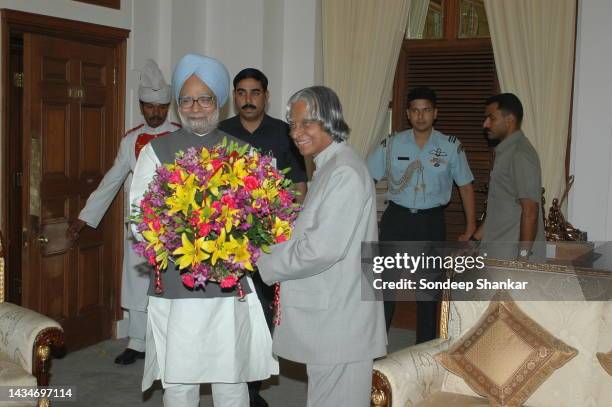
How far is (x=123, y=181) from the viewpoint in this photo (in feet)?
Result: 15.4

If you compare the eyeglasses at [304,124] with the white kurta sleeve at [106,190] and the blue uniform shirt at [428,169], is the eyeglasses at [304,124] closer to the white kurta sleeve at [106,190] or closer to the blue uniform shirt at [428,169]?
the blue uniform shirt at [428,169]

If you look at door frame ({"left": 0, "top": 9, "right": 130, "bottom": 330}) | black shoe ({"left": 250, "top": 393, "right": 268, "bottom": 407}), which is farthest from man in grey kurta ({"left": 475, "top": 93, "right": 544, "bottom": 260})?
door frame ({"left": 0, "top": 9, "right": 130, "bottom": 330})

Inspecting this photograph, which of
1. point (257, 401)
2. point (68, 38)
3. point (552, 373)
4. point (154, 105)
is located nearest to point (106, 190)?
point (154, 105)

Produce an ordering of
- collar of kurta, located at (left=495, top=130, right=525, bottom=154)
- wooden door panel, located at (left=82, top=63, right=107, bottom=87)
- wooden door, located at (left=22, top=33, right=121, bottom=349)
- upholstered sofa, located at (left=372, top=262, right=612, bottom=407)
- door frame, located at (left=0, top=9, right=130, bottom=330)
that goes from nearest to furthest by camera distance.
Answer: upholstered sofa, located at (left=372, top=262, right=612, bottom=407), collar of kurta, located at (left=495, top=130, right=525, bottom=154), door frame, located at (left=0, top=9, right=130, bottom=330), wooden door, located at (left=22, top=33, right=121, bottom=349), wooden door panel, located at (left=82, top=63, right=107, bottom=87)

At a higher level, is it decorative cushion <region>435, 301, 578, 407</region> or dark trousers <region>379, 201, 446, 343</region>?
dark trousers <region>379, 201, 446, 343</region>

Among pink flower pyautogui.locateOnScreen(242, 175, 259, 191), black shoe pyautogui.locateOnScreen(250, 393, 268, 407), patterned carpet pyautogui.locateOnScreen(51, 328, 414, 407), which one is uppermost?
pink flower pyautogui.locateOnScreen(242, 175, 259, 191)

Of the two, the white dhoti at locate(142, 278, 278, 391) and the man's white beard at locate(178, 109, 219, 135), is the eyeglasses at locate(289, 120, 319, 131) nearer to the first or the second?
the man's white beard at locate(178, 109, 219, 135)

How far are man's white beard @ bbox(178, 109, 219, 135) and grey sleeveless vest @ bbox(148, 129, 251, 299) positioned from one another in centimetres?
2

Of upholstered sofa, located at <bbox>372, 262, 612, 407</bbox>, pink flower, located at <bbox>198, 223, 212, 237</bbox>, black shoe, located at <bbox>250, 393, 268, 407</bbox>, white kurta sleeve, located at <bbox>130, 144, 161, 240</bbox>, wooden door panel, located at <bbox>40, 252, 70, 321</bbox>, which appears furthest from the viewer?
wooden door panel, located at <bbox>40, 252, 70, 321</bbox>

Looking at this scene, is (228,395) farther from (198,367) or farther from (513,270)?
(513,270)

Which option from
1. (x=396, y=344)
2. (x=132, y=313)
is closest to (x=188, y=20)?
(x=132, y=313)

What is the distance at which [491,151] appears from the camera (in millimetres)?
5195

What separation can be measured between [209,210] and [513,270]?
→ 1.38 m

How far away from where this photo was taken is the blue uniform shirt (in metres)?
4.52
